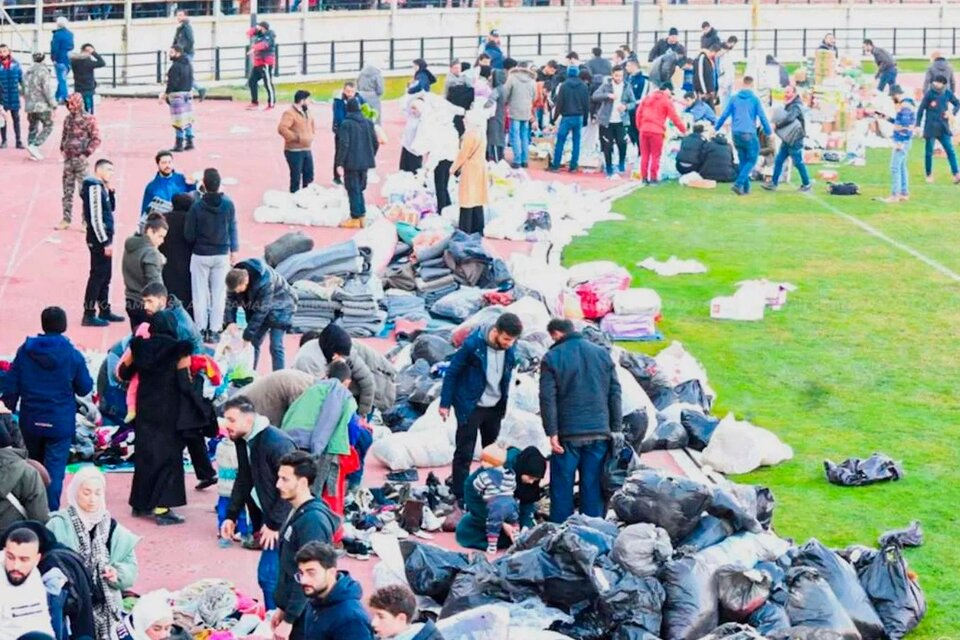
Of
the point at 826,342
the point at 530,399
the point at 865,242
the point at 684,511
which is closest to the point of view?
the point at 684,511

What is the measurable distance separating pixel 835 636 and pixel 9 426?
4.77 m

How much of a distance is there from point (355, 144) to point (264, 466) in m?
12.9

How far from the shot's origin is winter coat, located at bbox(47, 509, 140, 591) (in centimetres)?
1027

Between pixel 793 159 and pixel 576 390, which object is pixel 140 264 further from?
pixel 793 159

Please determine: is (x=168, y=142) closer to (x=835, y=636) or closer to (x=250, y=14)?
(x=250, y=14)

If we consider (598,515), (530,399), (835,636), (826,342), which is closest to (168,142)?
(826,342)

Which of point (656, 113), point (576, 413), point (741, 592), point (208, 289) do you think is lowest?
point (741, 592)

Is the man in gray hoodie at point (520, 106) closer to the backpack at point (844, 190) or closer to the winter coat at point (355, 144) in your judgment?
the backpack at point (844, 190)

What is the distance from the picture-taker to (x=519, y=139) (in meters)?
30.1

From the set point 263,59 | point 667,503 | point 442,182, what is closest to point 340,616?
point 667,503

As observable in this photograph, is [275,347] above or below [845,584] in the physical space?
above

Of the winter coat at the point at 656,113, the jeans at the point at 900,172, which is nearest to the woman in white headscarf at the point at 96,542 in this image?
the winter coat at the point at 656,113

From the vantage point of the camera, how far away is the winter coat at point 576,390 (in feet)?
42.8

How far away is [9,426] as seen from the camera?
11477mm
